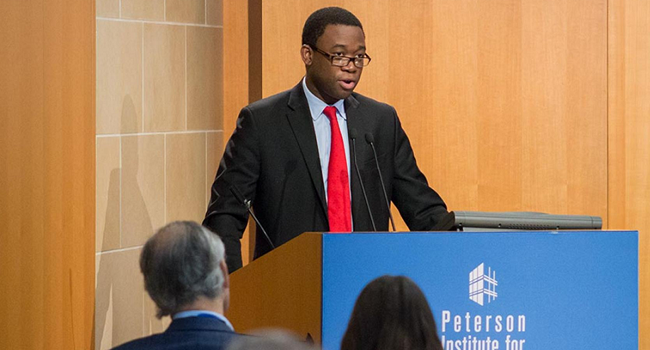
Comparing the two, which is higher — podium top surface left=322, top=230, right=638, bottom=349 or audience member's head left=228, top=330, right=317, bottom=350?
audience member's head left=228, top=330, right=317, bottom=350

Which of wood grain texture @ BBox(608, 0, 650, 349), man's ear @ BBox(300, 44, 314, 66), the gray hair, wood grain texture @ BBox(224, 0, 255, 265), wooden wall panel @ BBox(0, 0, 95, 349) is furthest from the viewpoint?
wood grain texture @ BBox(608, 0, 650, 349)

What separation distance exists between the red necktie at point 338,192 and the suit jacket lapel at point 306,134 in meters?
0.03

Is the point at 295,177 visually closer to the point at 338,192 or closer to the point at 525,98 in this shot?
the point at 338,192

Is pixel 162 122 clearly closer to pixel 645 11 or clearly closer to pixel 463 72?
pixel 463 72

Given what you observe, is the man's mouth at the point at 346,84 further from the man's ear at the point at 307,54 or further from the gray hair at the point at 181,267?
the gray hair at the point at 181,267

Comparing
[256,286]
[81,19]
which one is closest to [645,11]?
[81,19]

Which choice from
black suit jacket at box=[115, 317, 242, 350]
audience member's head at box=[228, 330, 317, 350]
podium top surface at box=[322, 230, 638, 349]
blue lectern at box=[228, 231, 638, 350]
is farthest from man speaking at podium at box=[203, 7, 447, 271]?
audience member's head at box=[228, 330, 317, 350]

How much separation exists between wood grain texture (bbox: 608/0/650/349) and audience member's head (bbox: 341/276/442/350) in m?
3.45

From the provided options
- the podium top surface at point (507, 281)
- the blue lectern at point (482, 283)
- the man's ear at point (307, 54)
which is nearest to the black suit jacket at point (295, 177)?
the man's ear at point (307, 54)

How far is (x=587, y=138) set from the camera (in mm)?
5395

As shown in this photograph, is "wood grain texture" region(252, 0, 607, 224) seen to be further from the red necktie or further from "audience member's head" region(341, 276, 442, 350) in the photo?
"audience member's head" region(341, 276, 442, 350)

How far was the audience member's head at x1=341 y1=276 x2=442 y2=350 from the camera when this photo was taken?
6.89 feet

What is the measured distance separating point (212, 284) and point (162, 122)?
9.39 ft

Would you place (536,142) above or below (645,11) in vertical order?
below
